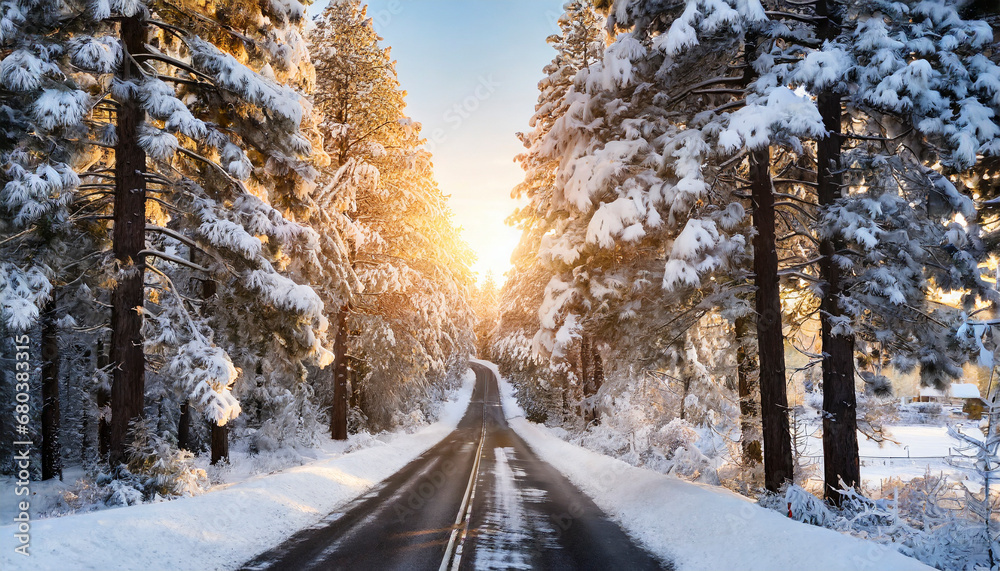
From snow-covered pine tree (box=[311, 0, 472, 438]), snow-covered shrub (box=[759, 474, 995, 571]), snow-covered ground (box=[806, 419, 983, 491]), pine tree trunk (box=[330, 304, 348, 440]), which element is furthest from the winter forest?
snow-covered ground (box=[806, 419, 983, 491])

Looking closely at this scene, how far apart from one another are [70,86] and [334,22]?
1499 cm

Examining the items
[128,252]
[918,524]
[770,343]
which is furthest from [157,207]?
[918,524]

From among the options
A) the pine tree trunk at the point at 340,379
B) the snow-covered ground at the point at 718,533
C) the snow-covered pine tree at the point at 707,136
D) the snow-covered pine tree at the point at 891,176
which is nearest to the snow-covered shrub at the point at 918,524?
the snow-covered ground at the point at 718,533

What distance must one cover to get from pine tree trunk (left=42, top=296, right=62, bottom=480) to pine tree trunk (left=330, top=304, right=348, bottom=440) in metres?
8.88

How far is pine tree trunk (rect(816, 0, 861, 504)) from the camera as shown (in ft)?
35.6

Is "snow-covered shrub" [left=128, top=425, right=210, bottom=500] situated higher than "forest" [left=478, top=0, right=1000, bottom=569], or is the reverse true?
"forest" [left=478, top=0, right=1000, bottom=569]

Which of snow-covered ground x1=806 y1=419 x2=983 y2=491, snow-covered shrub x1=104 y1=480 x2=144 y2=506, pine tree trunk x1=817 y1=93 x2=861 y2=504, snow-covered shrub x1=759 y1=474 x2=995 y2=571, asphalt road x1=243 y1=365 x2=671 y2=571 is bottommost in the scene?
snow-covered ground x1=806 y1=419 x2=983 y2=491

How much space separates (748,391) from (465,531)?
979 cm

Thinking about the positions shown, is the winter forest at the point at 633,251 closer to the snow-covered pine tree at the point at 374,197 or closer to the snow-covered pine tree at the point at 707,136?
the snow-covered pine tree at the point at 707,136

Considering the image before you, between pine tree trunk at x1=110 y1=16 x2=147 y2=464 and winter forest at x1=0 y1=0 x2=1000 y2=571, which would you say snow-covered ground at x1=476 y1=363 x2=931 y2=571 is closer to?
winter forest at x1=0 y1=0 x2=1000 y2=571

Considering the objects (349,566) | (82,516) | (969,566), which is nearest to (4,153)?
(82,516)

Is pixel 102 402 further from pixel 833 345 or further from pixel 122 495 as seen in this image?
pixel 833 345

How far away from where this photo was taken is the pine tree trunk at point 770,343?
11.3 metres

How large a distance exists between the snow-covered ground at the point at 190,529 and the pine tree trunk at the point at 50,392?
804cm
